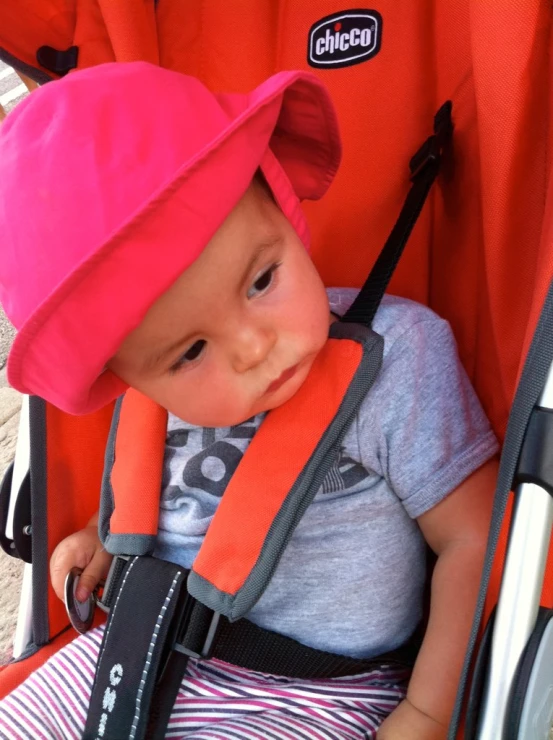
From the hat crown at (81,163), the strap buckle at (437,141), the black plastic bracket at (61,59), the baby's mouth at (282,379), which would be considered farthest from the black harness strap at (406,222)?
the black plastic bracket at (61,59)

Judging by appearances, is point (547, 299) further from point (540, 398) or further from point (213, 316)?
point (213, 316)

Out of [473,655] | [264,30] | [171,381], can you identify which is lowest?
[473,655]

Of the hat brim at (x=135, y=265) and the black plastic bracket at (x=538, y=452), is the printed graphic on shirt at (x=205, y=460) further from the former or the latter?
the black plastic bracket at (x=538, y=452)

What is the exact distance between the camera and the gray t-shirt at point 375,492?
2.43 feet

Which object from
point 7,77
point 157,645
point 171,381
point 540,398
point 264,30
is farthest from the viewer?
point 7,77

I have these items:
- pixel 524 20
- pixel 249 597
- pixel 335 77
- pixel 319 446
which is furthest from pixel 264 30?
pixel 249 597

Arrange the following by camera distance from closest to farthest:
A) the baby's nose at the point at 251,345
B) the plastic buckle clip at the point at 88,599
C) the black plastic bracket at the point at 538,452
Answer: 1. the black plastic bracket at the point at 538,452
2. the baby's nose at the point at 251,345
3. the plastic buckle clip at the point at 88,599

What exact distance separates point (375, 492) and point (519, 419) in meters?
0.27

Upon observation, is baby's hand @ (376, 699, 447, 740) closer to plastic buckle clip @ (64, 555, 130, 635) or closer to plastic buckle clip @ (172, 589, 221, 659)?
plastic buckle clip @ (172, 589, 221, 659)

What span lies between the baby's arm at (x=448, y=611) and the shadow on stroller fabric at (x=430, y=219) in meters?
0.08

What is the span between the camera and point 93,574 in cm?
96

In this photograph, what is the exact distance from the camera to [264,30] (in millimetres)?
919

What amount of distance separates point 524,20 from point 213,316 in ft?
1.15

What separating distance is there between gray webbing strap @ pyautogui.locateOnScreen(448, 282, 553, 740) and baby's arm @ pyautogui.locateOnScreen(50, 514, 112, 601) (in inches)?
21.4
